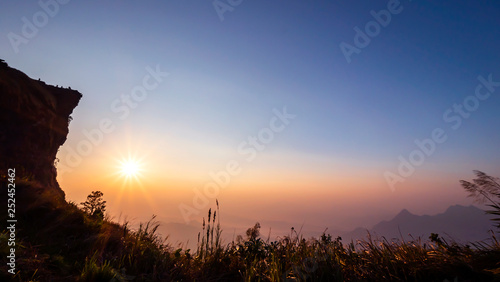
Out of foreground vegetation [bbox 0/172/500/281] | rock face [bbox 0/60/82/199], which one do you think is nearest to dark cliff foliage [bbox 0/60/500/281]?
foreground vegetation [bbox 0/172/500/281]

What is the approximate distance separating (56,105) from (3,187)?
27071 mm

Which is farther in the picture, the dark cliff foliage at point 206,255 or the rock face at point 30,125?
the rock face at point 30,125

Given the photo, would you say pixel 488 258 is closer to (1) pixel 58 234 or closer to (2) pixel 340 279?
(2) pixel 340 279

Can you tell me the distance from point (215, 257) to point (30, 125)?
26900mm

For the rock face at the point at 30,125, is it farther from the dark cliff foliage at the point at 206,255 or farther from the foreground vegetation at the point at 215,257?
the foreground vegetation at the point at 215,257

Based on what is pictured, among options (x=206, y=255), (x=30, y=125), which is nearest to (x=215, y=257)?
(x=206, y=255)

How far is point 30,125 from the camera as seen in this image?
24266 millimetres

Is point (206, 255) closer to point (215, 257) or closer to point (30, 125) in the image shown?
point (215, 257)

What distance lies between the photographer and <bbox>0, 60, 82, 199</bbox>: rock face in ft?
71.3

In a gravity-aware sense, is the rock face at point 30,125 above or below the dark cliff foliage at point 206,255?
above

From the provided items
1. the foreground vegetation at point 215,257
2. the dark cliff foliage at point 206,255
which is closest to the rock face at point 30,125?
the dark cliff foliage at point 206,255

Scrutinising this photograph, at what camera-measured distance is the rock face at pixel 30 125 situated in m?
21.7

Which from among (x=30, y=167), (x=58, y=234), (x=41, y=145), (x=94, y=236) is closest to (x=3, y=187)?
(x=58, y=234)

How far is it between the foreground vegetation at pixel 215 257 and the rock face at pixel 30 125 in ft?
51.1
